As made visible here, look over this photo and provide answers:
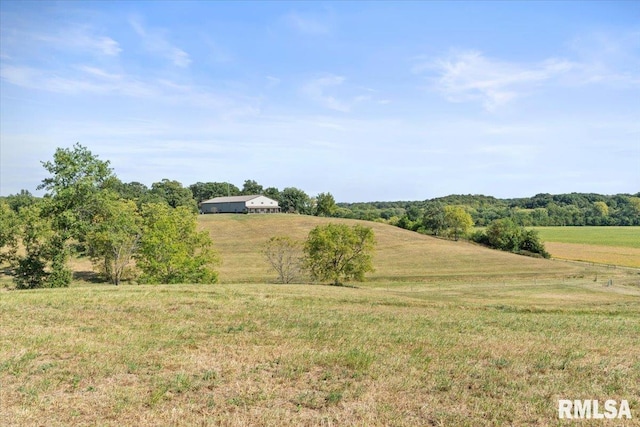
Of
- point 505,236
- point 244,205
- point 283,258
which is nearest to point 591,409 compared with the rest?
point 283,258

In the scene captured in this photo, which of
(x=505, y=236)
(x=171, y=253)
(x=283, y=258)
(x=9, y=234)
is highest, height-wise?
(x=9, y=234)

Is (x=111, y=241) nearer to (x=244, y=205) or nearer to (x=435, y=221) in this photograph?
(x=435, y=221)

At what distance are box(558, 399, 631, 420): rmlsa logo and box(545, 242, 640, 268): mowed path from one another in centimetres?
8862

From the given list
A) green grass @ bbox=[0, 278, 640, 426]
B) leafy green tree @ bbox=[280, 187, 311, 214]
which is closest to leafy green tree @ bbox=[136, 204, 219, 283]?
green grass @ bbox=[0, 278, 640, 426]

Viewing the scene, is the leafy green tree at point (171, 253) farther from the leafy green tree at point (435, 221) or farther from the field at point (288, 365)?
the leafy green tree at point (435, 221)

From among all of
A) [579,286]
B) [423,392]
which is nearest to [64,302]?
[423,392]

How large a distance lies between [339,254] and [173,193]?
9406 centimetres

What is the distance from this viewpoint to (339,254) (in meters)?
60.8

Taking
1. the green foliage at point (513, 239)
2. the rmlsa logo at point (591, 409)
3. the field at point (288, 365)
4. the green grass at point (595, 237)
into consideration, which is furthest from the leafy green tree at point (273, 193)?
the rmlsa logo at point (591, 409)

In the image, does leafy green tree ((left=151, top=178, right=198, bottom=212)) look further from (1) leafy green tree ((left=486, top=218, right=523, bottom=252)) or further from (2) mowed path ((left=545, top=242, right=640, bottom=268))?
(2) mowed path ((left=545, top=242, right=640, bottom=268))

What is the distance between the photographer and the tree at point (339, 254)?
197 ft

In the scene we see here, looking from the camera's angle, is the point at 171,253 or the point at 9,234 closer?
the point at 9,234

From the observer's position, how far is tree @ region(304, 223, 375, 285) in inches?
2366

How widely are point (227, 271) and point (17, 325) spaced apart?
52.9 meters
